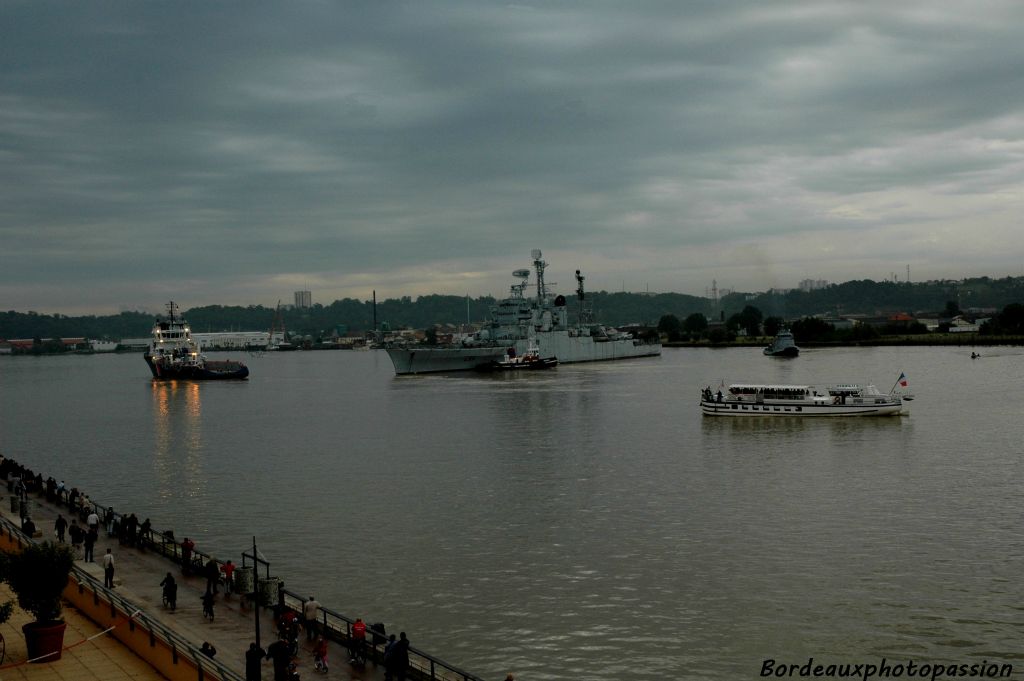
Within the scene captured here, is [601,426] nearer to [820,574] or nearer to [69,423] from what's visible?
[820,574]

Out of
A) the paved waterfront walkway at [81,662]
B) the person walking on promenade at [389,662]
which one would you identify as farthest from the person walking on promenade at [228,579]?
the person walking on promenade at [389,662]

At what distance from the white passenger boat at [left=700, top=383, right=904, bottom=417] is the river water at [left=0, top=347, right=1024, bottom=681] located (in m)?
1.45

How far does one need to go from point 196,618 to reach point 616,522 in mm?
17086

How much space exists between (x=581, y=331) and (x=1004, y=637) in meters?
162

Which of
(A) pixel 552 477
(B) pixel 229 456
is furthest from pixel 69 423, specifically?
(A) pixel 552 477

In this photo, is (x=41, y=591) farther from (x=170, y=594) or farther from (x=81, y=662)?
(x=170, y=594)

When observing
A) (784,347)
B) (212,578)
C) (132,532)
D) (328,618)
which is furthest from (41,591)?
(784,347)

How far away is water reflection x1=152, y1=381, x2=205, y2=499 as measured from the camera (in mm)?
46125

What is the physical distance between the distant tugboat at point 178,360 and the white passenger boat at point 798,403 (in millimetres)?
96356

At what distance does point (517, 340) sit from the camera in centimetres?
15275

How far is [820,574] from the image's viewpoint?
26.8 meters

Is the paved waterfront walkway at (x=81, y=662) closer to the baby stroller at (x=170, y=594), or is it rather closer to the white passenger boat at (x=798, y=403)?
the baby stroller at (x=170, y=594)

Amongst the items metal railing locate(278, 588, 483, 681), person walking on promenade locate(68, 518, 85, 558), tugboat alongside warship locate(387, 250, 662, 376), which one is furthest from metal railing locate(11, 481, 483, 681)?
tugboat alongside warship locate(387, 250, 662, 376)

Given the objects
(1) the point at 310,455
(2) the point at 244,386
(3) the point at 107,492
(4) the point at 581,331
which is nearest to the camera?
(3) the point at 107,492
